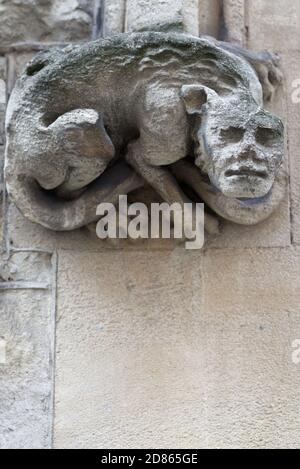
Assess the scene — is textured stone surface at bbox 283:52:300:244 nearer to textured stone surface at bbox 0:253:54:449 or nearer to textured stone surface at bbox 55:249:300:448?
textured stone surface at bbox 55:249:300:448

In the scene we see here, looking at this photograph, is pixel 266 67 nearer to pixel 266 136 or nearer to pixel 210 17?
pixel 210 17

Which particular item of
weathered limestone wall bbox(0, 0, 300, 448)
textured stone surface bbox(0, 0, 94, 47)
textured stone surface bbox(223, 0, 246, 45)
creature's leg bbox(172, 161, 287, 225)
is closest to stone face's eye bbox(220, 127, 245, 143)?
creature's leg bbox(172, 161, 287, 225)

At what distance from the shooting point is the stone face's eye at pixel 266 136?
1562mm

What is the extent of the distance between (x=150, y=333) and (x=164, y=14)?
2.40ft

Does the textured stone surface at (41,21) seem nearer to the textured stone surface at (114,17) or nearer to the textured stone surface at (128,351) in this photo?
the textured stone surface at (114,17)

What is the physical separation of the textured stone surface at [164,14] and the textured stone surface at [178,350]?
0.53 metres

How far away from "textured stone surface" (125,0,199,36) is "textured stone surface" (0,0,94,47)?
0.17 m

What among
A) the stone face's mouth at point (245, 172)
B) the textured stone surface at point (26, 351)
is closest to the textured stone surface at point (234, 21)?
the stone face's mouth at point (245, 172)

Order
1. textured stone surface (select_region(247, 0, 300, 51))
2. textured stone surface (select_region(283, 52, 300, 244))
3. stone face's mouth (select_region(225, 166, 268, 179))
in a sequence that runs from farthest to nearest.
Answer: textured stone surface (select_region(247, 0, 300, 51))
textured stone surface (select_region(283, 52, 300, 244))
stone face's mouth (select_region(225, 166, 268, 179))

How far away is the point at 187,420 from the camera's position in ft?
5.51

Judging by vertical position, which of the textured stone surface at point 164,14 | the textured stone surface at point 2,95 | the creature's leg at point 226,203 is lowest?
the creature's leg at point 226,203

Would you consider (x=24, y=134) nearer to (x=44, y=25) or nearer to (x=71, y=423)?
(x=44, y=25)

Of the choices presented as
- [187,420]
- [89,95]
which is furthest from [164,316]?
[89,95]

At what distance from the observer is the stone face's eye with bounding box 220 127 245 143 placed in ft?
5.11
